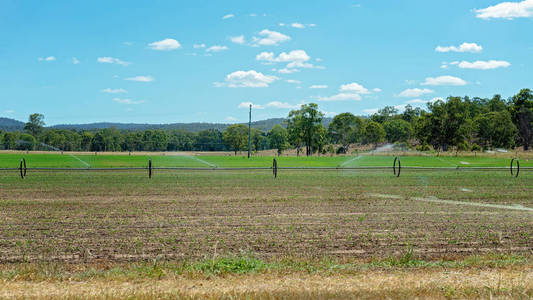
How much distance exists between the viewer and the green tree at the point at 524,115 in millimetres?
101375

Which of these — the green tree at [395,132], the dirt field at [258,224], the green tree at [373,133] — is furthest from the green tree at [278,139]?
the dirt field at [258,224]

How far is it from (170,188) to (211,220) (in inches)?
382

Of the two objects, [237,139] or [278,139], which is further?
[278,139]

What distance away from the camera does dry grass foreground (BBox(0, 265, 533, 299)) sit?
5391 millimetres

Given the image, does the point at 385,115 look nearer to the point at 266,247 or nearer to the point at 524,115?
the point at 524,115

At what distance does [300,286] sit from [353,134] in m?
113

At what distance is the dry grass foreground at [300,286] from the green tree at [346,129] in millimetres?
110196

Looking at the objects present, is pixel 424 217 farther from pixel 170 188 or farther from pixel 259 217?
pixel 170 188

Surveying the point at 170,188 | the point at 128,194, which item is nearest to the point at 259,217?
the point at 128,194

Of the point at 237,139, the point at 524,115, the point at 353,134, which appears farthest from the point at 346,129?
the point at 524,115

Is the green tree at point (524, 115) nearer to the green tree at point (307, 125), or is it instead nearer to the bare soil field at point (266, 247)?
the green tree at point (307, 125)

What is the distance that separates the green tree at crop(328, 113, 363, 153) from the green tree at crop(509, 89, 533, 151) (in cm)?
3622

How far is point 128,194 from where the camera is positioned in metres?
18.2

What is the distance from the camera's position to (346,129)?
117 meters
